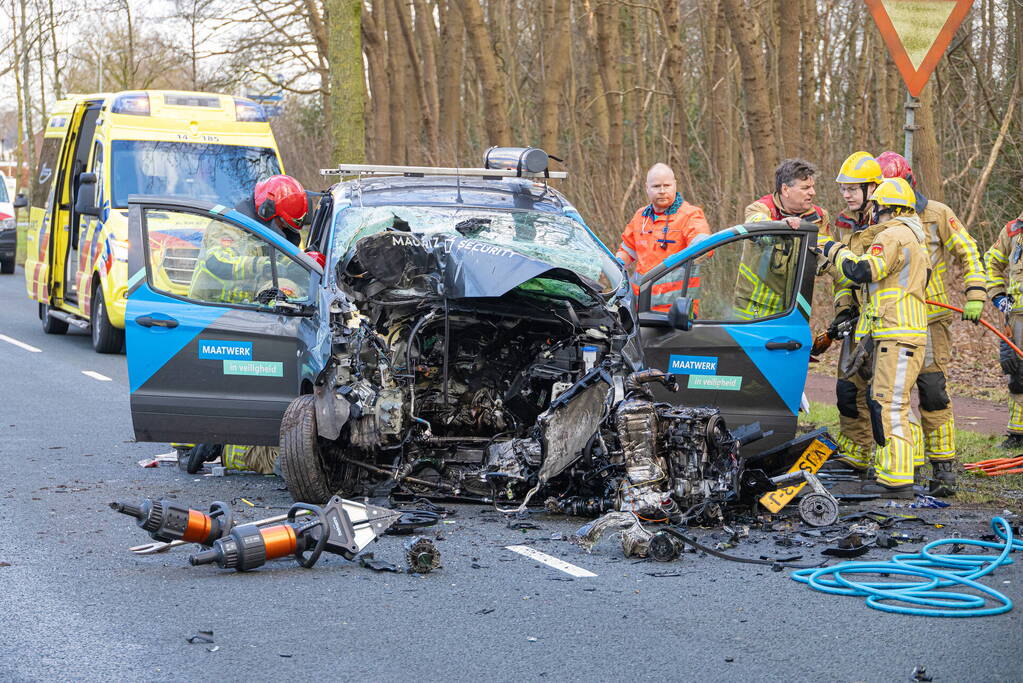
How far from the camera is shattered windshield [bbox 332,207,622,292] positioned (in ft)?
23.1

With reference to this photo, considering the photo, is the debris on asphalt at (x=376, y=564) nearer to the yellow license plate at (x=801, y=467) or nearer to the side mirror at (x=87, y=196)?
the yellow license plate at (x=801, y=467)

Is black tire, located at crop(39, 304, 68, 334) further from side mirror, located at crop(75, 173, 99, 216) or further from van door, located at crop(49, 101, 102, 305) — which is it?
side mirror, located at crop(75, 173, 99, 216)

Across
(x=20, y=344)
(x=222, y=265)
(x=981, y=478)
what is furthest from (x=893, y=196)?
(x=20, y=344)

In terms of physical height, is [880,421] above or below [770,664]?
above

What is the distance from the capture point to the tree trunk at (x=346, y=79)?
17.0 meters

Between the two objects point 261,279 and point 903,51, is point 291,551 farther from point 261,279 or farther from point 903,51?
point 903,51

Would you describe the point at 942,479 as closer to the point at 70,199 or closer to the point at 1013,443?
the point at 1013,443

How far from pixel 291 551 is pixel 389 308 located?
174cm

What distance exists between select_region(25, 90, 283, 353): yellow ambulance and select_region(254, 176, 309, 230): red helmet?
16.7 feet

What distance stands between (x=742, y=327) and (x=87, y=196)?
8.78 metres

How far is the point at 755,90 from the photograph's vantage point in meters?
14.1

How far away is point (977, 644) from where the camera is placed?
467cm

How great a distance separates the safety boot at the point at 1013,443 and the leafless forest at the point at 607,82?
5325 mm

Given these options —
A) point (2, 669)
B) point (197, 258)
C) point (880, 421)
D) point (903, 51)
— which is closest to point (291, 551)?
point (2, 669)
